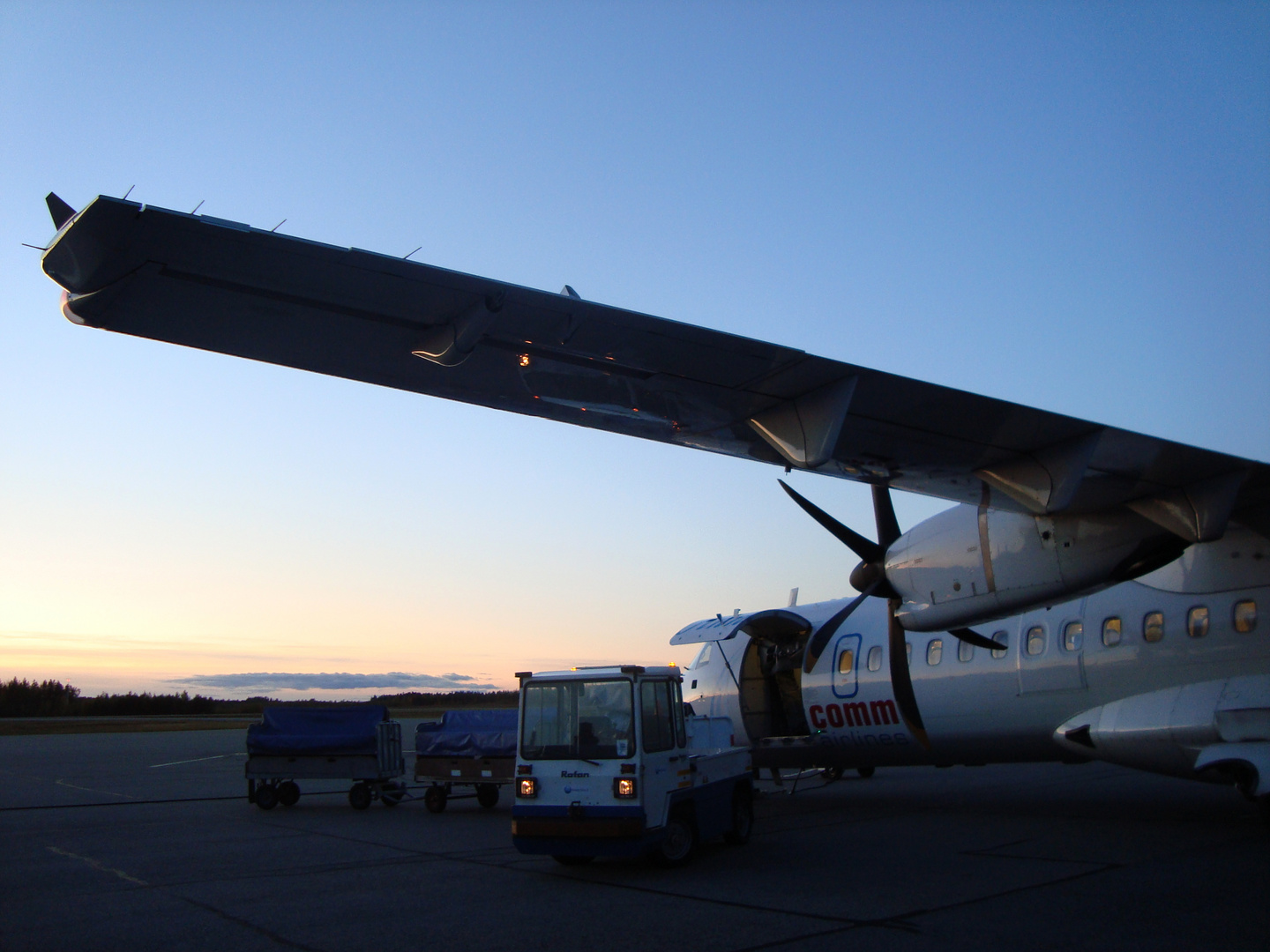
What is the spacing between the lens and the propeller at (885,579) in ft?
35.9

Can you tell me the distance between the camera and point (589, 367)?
245 inches

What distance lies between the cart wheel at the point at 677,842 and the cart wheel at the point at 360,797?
829cm

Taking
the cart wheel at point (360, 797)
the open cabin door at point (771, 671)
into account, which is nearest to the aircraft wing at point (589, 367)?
the open cabin door at point (771, 671)

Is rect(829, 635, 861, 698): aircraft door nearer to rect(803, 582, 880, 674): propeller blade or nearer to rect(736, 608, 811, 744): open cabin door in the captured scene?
rect(803, 582, 880, 674): propeller blade

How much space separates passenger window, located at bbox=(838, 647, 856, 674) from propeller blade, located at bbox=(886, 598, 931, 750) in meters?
1.22

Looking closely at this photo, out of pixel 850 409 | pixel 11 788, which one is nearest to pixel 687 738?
pixel 850 409

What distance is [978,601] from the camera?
9.35 m

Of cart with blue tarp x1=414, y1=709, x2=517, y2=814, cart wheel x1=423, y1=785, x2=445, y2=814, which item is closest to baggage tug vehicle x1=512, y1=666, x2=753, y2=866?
cart with blue tarp x1=414, y1=709, x2=517, y2=814

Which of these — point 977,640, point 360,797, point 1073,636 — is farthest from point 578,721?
point 360,797

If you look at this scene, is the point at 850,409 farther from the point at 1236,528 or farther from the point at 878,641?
the point at 878,641

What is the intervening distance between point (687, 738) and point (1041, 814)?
5.70m

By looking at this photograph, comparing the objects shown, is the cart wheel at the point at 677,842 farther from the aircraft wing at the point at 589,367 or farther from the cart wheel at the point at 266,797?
the cart wheel at the point at 266,797

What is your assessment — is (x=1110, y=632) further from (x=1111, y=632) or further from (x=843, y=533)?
(x=843, y=533)

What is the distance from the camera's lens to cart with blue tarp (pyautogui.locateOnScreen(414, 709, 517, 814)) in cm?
1500
